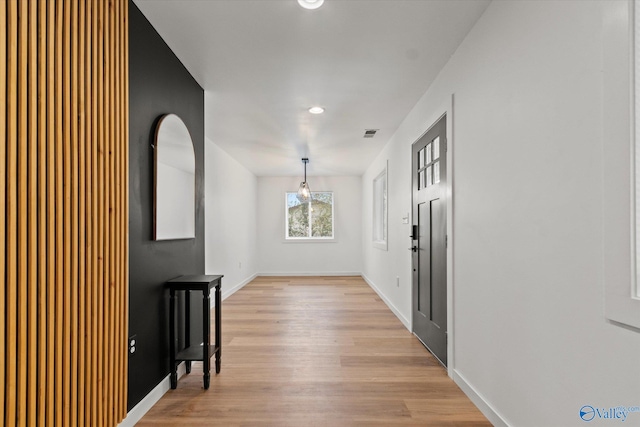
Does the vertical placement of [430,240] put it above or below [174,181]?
below

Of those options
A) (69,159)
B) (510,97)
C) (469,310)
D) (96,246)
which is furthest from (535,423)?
(69,159)

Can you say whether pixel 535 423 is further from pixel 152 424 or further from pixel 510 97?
pixel 152 424

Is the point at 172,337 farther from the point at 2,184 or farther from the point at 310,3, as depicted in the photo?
the point at 310,3

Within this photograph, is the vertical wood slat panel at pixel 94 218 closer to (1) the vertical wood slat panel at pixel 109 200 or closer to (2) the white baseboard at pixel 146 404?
(1) the vertical wood slat panel at pixel 109 200

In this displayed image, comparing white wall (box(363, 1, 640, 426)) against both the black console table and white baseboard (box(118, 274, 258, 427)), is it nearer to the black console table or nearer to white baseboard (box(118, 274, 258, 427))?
the black console table

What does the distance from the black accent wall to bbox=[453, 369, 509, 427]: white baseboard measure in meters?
2.00

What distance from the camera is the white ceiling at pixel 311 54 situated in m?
2.22

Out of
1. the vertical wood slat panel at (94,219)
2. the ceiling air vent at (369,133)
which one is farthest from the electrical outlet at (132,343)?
the ceiling air vent at (369,133)

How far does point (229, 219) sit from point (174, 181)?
3.76m

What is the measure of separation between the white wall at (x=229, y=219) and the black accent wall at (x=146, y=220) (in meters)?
2.54

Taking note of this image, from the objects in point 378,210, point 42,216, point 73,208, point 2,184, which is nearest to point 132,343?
point 73,208

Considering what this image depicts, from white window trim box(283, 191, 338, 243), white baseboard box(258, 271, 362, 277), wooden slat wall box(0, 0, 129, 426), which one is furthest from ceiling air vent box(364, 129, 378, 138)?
white baseboard box(258, 271, 362, 277)

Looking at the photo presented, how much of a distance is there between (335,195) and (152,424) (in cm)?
722

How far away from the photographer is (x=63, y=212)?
5.04 feet
